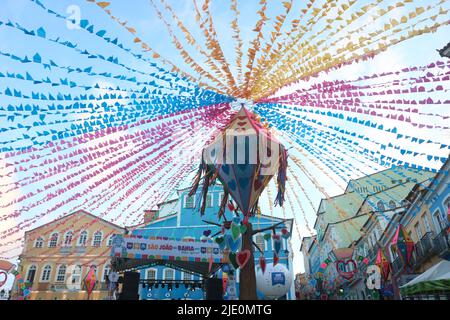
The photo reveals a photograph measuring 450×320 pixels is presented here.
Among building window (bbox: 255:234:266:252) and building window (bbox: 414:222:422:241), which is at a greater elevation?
building window (bbox: 255:234:266:252)

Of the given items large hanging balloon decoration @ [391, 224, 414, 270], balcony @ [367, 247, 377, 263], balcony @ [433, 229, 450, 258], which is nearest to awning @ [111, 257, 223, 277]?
large hanging balloon decoration @ [391, 224, 414, 270]

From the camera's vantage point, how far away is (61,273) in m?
25.1

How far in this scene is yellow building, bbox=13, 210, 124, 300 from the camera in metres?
24.3

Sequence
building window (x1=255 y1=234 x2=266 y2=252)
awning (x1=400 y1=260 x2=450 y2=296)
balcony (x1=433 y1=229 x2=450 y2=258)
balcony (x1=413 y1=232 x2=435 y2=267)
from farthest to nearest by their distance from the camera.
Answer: building window (x1=255 y1=234 x2=266 y2=252), balcony (x1=413 y1=232 x2=435 y2=267), balcony (x1=433 y1=229 x2=450 y2=258), awning (x1=400 y1=260 x2=450 y2=296)

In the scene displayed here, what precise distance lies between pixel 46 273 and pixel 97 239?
4333 millimetres

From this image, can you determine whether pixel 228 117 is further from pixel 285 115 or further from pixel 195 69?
pixel 195 69

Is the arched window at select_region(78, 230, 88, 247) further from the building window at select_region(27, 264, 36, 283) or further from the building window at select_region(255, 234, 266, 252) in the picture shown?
the building window at select_region(255, 234, 266, 252)

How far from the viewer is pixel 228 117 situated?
29.4ft

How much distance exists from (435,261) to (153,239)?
13.1 metres

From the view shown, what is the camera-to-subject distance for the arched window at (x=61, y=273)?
81.6 feet

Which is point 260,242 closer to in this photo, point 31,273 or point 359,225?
point 359,225

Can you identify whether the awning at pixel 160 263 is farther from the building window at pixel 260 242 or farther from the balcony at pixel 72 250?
the balcony at pixel 72 250

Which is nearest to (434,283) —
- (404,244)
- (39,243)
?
(404,244)
